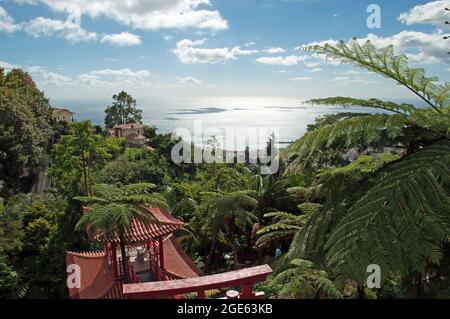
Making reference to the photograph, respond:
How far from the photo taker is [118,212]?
761cm

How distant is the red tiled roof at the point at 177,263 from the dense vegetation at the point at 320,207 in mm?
1711

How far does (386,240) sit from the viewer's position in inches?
81.7

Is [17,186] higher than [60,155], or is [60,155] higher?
[60,155]

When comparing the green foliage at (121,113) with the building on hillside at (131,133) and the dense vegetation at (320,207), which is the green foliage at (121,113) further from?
the dense vegetation at (320,207)

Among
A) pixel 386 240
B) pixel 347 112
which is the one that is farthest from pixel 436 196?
pixel 347 112

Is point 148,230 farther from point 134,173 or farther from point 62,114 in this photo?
point 62,114

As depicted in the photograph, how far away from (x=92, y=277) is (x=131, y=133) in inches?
1703

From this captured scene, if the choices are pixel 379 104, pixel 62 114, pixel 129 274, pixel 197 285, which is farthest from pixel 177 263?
pixel 62 114

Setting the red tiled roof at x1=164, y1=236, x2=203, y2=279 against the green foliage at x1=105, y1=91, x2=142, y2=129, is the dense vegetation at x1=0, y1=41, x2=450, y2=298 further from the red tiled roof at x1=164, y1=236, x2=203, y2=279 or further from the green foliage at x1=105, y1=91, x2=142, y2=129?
the green foliage at x1=105, y1=91, x2=142, y2=129

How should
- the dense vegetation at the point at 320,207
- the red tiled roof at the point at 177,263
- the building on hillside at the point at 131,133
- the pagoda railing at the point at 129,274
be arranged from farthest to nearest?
1. the building on hillside at the point at 131,133
2. the red tiled roof at the point at 177,263
3. the pagoda railing at the point at 129,274
4. the dense vegetation at the point at 320,207

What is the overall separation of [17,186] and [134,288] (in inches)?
905

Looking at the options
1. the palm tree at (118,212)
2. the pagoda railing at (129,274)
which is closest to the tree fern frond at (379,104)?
the palm tree at (118,212)

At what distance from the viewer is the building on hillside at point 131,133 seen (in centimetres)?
4567
